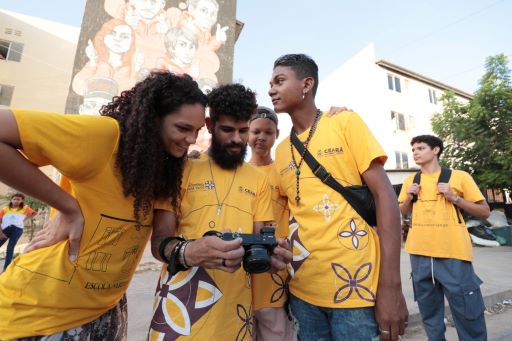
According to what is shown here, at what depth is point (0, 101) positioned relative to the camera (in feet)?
48.7

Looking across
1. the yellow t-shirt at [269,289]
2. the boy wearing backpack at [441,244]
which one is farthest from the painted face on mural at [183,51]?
the yellow t-shirt at [269,289]

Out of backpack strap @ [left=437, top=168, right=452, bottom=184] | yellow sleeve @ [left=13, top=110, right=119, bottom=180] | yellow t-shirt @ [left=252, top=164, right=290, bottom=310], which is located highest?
backpack strap @ [left=437, top=168, right=452, bottom=184]

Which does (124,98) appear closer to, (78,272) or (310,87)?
(78,272)

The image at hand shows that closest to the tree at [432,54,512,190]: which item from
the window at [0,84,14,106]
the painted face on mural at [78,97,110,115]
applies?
the painted face on mural at [78,97,110,115]

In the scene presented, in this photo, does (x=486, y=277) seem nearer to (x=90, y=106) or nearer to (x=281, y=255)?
(x=281, y=255)

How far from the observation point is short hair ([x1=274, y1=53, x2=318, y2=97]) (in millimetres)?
1998

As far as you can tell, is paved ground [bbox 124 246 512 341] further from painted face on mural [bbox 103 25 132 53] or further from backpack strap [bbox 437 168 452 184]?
painted face on mural [bbox 103 25 132 53]

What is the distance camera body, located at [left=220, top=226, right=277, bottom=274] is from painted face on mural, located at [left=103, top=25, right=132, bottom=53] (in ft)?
40.1

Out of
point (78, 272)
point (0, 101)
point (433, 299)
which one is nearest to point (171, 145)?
point (78, 272)

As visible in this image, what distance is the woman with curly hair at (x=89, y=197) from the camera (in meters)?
1.23

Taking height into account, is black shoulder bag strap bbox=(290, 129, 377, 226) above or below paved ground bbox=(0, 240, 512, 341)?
above

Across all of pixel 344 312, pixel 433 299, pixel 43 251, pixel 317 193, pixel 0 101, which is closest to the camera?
pixel 43 251

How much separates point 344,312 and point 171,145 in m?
1.37

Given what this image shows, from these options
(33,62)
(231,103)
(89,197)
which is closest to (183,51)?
(33,62)
